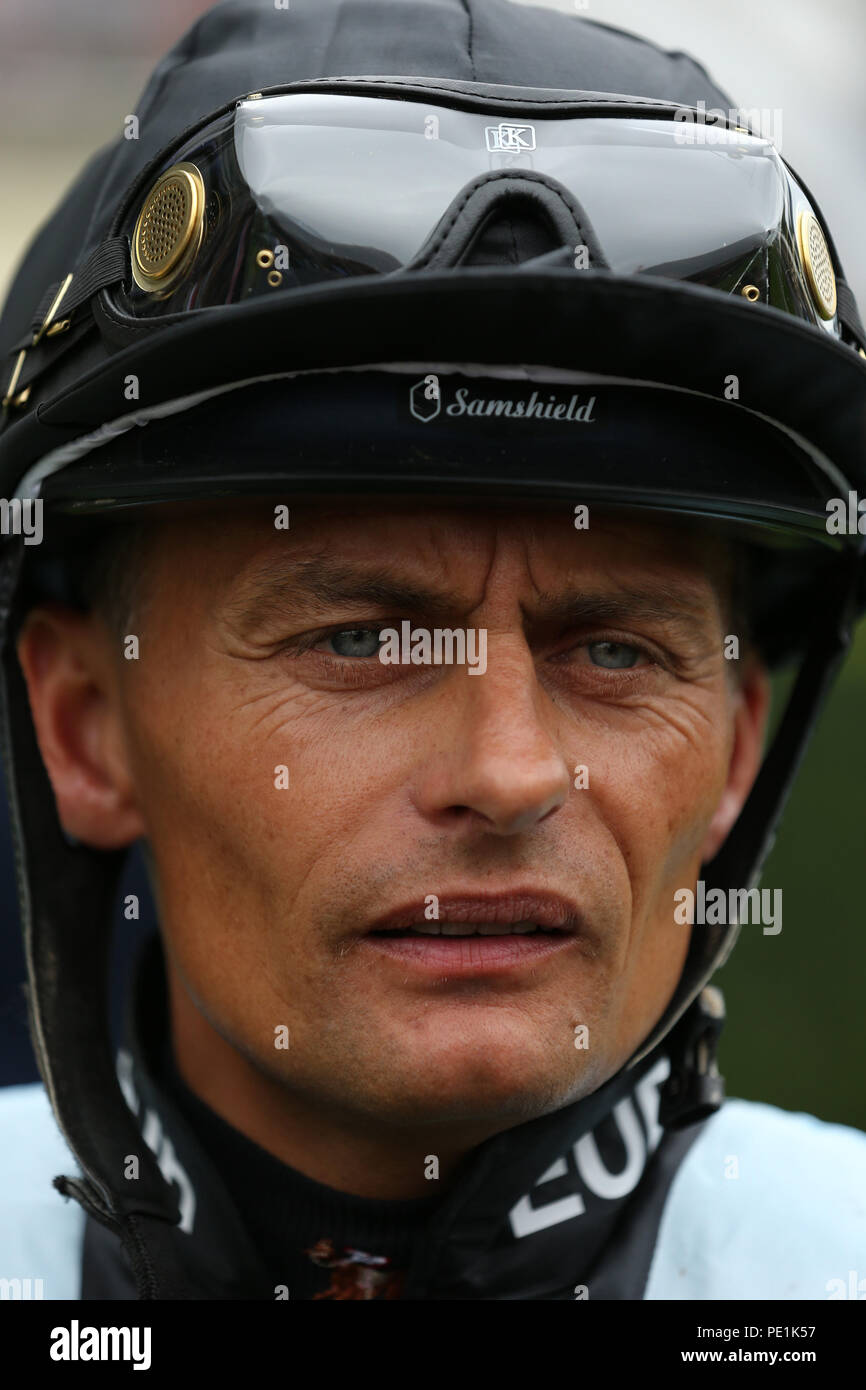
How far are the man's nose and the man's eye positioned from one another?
0.12m

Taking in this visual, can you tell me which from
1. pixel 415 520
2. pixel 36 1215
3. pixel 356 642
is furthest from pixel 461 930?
pixel 36 1215

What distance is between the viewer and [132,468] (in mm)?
1968

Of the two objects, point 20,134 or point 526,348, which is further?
point 20,134

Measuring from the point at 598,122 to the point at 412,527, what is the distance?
1.99 feet

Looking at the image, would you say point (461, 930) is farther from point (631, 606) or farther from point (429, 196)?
point (429, 196)

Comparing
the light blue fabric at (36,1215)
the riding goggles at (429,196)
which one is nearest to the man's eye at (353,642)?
the riding goggles at (429,196)

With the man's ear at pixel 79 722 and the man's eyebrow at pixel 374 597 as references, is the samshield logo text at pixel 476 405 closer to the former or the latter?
the man's eyebrow at pixel 374 597

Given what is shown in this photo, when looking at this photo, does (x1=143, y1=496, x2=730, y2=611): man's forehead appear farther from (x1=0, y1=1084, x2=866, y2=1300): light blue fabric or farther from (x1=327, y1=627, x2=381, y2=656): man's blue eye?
(x1=0, y1=1084, x2=866, y2=1300): light blue fabric

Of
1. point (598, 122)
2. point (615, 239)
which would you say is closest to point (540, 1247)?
point (615, 239)

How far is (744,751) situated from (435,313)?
102 cm

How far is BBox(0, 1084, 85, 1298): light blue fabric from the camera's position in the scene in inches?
90.8

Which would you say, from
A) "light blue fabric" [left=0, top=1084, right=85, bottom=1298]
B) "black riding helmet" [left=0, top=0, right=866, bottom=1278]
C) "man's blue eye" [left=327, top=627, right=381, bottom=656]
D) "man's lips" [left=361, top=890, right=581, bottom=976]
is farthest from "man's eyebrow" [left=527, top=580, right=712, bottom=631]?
"light blue fabric" [left=0, top=1084, right=85, bottom=1298]
